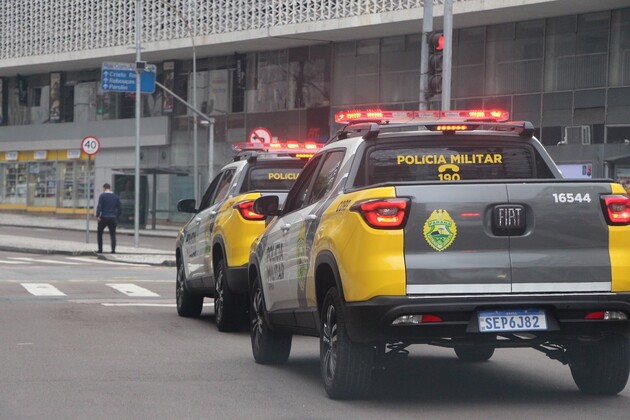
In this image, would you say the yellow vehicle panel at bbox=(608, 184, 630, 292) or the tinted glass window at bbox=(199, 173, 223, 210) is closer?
the yellow vehicle panel at bbox=(608, 184, 630, 292)

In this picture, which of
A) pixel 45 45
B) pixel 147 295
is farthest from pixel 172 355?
pixel 45 45

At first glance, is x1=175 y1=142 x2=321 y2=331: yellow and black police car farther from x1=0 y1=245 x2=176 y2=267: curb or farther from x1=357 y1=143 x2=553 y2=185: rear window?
x1=0 y1=245 x2=176 y2=267: curb

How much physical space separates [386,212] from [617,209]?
1.46 meters

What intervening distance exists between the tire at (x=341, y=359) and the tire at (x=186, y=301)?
269 inches

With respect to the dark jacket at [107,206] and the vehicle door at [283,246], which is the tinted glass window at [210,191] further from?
the dark jacket at [107,206]

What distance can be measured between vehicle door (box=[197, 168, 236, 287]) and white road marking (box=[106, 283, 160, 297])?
176 inches

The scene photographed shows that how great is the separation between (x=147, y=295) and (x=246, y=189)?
5772mm

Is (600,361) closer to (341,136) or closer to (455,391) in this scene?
(455,391)

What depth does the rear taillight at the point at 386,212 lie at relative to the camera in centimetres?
762

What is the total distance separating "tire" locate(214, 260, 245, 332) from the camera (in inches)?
511

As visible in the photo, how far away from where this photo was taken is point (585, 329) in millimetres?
7797

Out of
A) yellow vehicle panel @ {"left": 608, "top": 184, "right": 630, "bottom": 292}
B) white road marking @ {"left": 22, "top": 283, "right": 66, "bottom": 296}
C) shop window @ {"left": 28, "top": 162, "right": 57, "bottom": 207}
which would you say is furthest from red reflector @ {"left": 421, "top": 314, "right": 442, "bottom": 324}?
shop window @ {"left": 28, "top": 162, "right": 57, "bottom": 207}

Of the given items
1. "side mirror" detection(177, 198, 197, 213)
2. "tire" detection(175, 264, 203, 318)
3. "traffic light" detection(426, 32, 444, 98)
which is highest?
"traffic light" detection(426, 32, 444, 98)

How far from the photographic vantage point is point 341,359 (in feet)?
26.1
